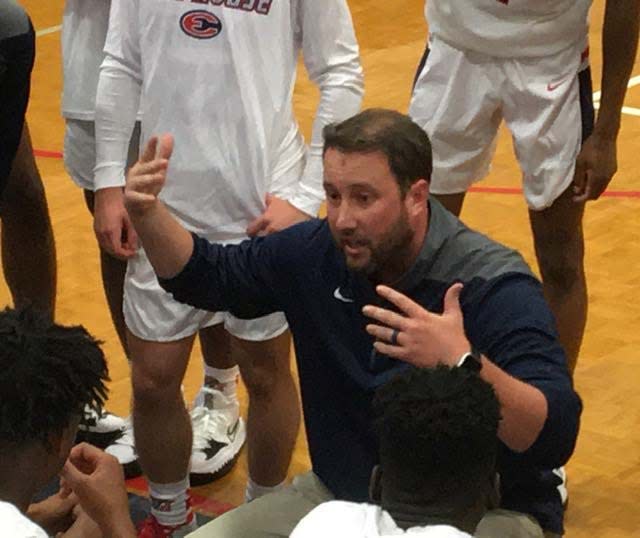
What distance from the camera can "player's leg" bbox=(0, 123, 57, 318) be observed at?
4.60 metres

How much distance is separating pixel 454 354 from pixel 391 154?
0.59m

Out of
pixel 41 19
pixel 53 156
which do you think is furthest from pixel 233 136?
pixel 41 19

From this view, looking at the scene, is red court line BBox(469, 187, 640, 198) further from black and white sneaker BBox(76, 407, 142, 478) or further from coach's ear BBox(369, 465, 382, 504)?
coach's ear BBox(369, 465, 382, 504)

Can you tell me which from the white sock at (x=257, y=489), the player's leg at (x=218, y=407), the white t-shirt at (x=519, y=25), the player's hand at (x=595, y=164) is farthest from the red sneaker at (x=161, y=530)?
the white t-shirt at (x=519, y=25)

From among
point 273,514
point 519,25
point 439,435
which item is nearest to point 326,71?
point 519,25

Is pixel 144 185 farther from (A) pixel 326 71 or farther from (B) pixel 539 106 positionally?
(B) pixel 539 106

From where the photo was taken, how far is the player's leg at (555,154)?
4.17 m

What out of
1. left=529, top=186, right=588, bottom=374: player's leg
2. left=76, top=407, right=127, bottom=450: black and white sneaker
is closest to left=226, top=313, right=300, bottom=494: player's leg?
left=76, top=407, right=127, bottom=450: black and white sneaker

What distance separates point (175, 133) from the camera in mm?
3783

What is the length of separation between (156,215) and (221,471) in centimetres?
137

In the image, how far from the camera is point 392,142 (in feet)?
10.5

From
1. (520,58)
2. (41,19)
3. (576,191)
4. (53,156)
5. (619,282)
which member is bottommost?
(41,19)

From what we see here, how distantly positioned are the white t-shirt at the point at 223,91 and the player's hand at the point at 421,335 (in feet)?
3.19

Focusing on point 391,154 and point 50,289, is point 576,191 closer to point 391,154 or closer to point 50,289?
point 391,154
